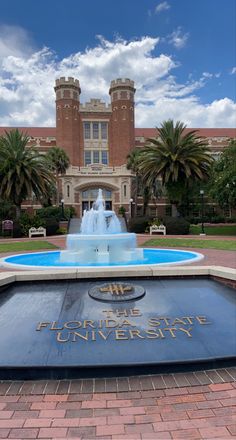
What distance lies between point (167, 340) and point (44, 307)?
2.18 metres

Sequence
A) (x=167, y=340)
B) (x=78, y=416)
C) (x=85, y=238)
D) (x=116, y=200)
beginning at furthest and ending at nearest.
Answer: (x=116, y=200)
(x=85, y=238)
(x=167, y=340)
(x=78, y=416)

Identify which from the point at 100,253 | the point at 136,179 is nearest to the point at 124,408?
the point at 100,253

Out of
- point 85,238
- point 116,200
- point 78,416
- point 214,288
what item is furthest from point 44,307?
point 116,200

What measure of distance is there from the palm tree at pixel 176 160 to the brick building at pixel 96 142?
13661mm

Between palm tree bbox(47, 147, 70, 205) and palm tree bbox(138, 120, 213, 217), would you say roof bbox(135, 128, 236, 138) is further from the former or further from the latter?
palm tree bbox(138, 120, 213, 217)

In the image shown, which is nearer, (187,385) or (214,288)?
(187,385)

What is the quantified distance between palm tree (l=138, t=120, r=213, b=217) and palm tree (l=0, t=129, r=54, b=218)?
10206mm

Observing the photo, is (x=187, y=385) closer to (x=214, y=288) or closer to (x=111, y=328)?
(x=111, y=328)

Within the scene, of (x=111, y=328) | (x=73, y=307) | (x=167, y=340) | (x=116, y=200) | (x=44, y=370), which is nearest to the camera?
(x=44, y=370)

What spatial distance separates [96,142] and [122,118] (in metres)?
5.61

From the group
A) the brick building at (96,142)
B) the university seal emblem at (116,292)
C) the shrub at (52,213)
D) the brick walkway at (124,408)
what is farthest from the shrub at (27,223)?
the brick walkway at (124,408)

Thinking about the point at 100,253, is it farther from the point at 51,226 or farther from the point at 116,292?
the point at 51,226

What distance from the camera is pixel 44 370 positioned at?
3760 millimetres

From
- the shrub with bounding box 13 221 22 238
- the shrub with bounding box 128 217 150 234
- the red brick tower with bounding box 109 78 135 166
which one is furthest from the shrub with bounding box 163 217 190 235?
the red brick tower with bounding box 109 78 135 166
